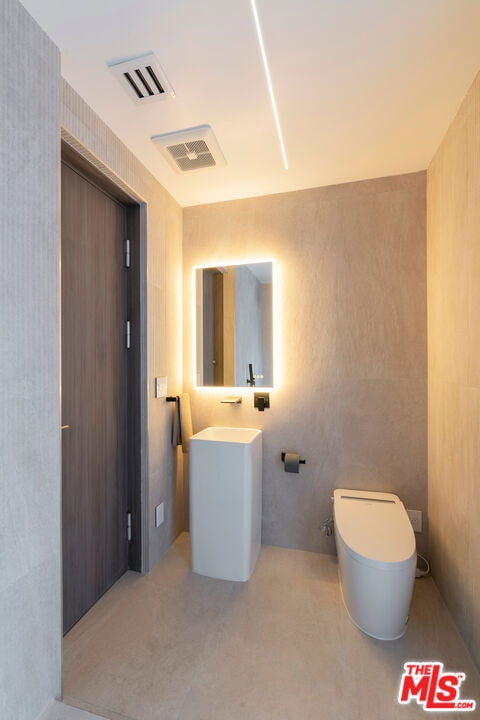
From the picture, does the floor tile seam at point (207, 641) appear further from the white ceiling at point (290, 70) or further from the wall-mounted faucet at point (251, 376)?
the white ceiling at point (290, 70)

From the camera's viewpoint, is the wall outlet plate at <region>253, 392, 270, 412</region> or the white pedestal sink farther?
the wall outlet plate at <region>253, 392, 270, 412</region>

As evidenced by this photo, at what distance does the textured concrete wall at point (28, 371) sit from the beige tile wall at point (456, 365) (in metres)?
1.64

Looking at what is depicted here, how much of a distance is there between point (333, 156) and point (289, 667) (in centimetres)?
246

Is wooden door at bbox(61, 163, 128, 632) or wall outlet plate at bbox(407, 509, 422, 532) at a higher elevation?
wooden door at bbox(61, 163, 128, 632)

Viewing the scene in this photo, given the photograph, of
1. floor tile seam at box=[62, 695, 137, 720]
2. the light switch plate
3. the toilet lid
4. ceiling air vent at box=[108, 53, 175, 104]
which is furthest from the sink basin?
ceiling air vent at box=[108, 53, 175, 104]

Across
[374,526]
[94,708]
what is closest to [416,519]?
[374,526]

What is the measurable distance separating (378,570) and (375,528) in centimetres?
24

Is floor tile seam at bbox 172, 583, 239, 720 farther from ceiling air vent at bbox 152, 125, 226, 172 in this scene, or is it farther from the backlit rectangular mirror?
ceiling air vent at bbox 152, 125, 226, 172

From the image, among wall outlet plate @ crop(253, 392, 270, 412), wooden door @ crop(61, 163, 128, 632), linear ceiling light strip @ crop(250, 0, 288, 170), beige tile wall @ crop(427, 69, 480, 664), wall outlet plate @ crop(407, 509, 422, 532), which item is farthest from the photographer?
wall outlet plate @ crop(253, 392, 270, 412)

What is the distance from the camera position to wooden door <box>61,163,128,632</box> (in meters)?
1.46

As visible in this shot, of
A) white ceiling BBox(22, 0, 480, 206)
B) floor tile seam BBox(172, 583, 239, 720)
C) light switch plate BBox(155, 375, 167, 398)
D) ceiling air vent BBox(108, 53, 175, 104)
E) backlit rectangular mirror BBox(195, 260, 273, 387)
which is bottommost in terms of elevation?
floor tile seam BBox(172, 583, 239, 720)

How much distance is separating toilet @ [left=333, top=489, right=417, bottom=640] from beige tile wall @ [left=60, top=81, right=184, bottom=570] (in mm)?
1083

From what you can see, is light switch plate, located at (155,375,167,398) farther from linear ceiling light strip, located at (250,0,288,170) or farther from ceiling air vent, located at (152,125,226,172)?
linear ceiling light strip, located at (250,0,288,170)

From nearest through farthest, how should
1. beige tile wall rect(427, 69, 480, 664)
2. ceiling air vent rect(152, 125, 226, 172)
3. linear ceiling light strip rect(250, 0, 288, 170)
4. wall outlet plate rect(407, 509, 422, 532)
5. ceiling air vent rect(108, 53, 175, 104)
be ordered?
linear ceiling light strip rect(250, 0, 288, 170) < ceiling air vent rect(108, 53, 175, 104) < beige tile wall rect(427, 69, 480, 664) < ceiling air vent rect(152, 125, 226, 172) < wall outlet plate rect(407, 509, 422, 532)
